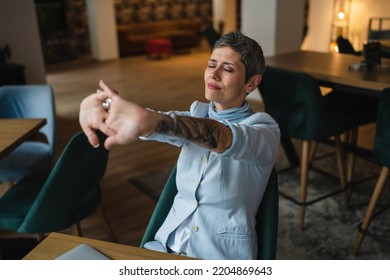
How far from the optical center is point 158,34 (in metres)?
10.5

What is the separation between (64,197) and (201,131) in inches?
42.5

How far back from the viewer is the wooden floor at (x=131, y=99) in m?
2.77

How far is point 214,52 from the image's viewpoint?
3.84 feet

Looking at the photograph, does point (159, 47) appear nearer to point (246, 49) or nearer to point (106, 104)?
point (246, 49)

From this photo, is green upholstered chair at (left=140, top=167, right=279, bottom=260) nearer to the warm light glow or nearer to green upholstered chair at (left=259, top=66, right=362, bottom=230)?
green upholstered chair at (left=259, top=66, right=362, bottom=230)

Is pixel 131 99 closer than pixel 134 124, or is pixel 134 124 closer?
pixel 134 124

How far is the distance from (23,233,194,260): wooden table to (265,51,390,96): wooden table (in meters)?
1.63

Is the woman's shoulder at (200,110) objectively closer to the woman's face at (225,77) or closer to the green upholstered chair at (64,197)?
the woman's face at (225,77)

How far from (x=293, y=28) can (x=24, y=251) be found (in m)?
4.39

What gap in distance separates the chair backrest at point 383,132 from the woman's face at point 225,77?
106 centimetres

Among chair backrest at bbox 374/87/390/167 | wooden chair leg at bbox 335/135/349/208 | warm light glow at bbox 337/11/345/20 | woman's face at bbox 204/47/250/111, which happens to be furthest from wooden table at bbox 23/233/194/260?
warm light glow at bbox 337/11/345/20

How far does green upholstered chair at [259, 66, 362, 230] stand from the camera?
2271mm

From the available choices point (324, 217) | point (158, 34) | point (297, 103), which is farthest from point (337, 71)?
point (158, 34)

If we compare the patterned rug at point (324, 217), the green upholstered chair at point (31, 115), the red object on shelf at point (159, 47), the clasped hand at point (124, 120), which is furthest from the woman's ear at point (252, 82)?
the red object on shelf at point (159, 47)
